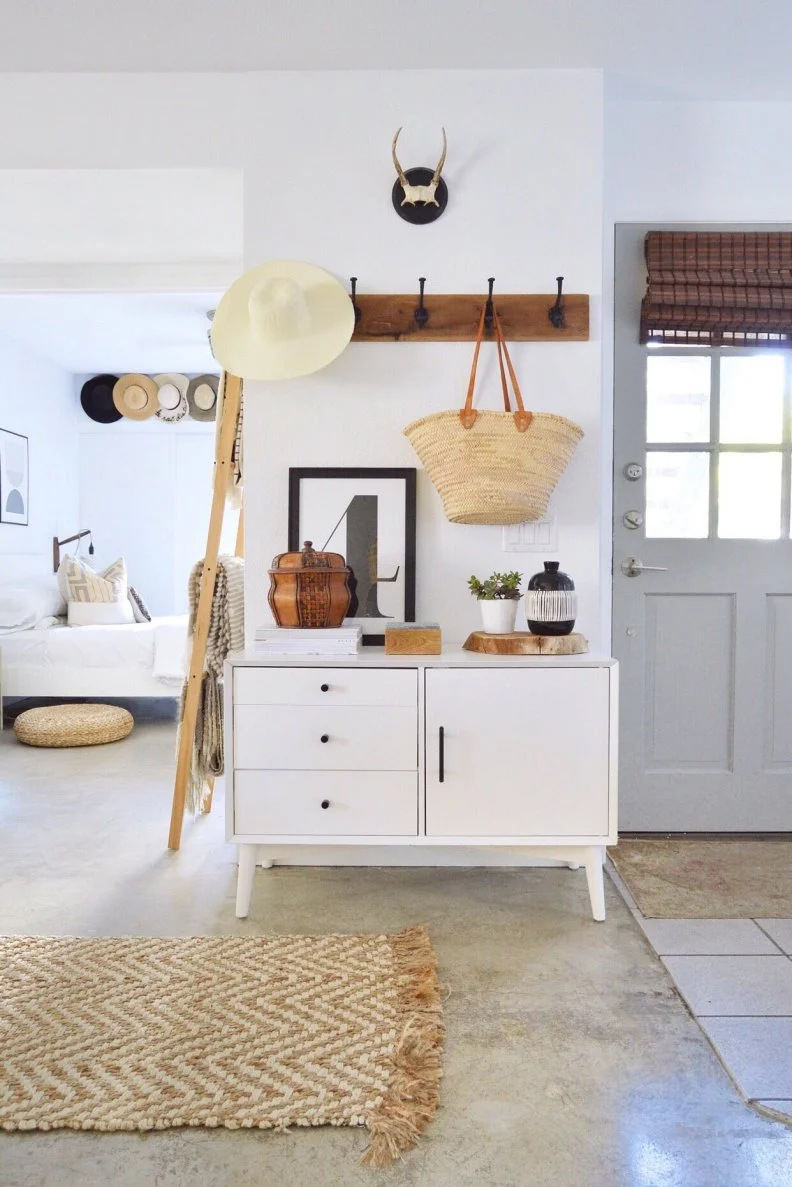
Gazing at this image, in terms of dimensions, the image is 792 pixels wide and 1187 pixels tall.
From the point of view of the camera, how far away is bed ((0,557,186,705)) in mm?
4445

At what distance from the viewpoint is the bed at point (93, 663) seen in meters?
4.45

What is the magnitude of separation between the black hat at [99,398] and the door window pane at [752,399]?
482cm

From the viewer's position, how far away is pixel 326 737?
6.58ft

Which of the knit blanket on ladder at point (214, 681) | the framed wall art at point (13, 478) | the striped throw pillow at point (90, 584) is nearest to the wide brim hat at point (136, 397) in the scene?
the framed wall art at point (13, 478)

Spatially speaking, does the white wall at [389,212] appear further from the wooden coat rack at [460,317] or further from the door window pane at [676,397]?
the door window pane at [676,397]

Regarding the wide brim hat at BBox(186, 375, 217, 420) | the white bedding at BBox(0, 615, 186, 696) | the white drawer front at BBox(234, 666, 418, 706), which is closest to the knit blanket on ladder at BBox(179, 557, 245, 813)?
the white drawer front at BBox(234, 666, 418, 706)

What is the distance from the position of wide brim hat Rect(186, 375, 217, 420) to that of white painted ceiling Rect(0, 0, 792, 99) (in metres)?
3.75

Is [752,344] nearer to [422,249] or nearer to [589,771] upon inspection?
[422,249]

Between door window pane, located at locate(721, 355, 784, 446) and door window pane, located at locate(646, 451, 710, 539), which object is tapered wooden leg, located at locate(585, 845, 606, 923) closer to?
door window pane, located at locate(646, 451, 710, 539)

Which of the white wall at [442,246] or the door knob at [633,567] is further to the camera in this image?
the door knob at [633,567]

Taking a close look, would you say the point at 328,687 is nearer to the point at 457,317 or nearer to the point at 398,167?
the point at 457,317

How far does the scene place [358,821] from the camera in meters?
2.01

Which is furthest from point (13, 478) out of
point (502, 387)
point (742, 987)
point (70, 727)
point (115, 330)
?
point (742, 987)

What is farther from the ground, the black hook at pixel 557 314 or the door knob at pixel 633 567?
the black hook at pixel 557 314
